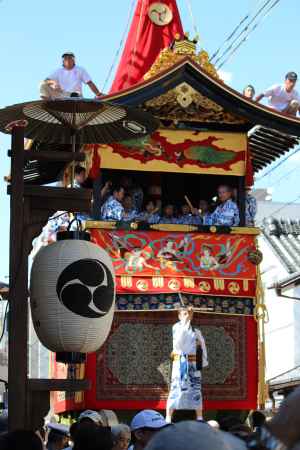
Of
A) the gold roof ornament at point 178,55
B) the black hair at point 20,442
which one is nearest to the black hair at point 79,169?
the gold roof ornament at point 178,55

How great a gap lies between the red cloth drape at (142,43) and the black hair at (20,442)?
10.6 m

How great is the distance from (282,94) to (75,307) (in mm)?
7386

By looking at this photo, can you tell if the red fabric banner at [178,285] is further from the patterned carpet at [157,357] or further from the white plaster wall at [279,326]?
the white plaster wall at [279,326]

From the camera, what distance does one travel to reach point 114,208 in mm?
12188

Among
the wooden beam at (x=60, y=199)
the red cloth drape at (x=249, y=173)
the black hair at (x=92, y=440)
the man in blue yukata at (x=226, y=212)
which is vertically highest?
the red cloth drape at (x=249, y=173)

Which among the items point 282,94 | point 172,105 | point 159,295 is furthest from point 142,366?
point 282,94

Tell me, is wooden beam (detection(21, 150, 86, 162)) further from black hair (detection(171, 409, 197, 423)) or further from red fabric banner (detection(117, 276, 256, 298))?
black hair (detection(171, 409, 197, 423))

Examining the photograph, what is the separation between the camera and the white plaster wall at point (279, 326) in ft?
83.9

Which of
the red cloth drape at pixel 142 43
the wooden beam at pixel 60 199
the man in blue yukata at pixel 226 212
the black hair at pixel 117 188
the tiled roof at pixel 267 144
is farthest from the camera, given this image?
the red cloth drape at pixel 142 43

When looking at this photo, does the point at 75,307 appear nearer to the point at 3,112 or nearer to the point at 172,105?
the point at 3,112

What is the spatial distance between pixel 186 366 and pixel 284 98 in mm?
3971

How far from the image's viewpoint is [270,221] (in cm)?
2728

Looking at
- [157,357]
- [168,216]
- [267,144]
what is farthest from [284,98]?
[157,357]

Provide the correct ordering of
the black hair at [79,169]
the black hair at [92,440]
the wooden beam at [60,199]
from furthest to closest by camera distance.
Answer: the black hair at [79,169] < the wooden beam at [60,199] < the black hair at [92,440]
